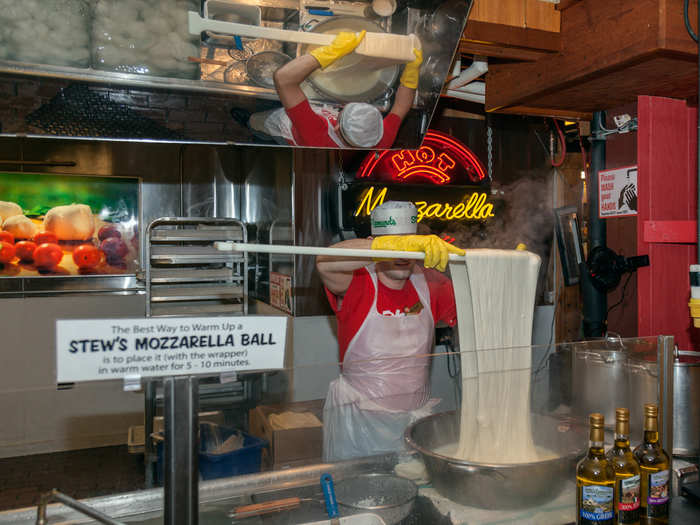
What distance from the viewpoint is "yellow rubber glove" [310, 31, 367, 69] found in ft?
5.27

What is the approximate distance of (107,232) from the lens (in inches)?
196

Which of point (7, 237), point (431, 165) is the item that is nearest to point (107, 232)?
point (7, 237)

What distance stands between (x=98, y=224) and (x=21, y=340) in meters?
1.09

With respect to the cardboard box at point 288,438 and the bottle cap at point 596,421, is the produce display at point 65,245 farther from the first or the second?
the bottle cap at point 596,421

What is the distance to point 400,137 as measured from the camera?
1.99 meters

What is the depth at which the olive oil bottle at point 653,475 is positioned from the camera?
1477mm

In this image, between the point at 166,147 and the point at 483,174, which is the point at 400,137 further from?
the point at 166,147

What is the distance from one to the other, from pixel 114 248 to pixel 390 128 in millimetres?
3753

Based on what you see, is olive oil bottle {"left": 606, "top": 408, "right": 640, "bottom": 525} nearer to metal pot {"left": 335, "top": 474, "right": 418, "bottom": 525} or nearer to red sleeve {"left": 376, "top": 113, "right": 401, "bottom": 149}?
metal pot {"left": 335, "top": 474, "right": 418, "bottom": 525}

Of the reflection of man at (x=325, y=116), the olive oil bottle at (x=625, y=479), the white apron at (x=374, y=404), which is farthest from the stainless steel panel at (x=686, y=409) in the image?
the reflection of man at (x=325, y=116)

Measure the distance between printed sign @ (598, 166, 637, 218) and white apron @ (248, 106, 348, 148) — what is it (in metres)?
2.02

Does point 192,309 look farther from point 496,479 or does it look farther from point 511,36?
point 496,479

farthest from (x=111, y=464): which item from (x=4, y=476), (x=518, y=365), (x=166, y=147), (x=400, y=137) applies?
(x=166, y=147)

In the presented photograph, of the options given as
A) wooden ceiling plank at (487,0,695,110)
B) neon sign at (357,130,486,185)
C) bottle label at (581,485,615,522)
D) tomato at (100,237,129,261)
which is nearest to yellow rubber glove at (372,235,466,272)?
bottle label at (581,485,615,522)
